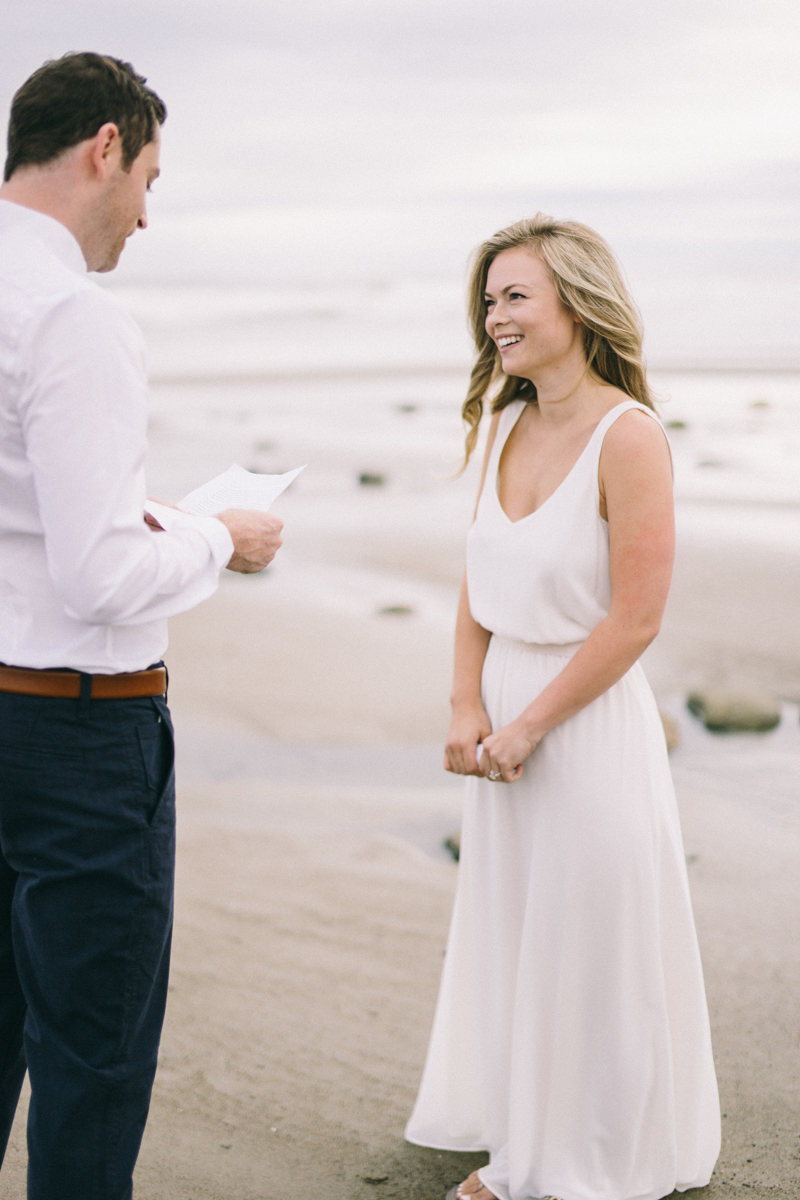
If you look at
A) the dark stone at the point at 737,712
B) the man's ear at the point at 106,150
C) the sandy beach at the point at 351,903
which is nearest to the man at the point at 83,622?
the man's ear at the point at 106,150

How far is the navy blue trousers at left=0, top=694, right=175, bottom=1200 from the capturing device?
200cm

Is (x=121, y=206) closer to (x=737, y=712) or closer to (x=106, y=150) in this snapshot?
(x=106, y=150)

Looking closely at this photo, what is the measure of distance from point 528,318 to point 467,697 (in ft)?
3.06

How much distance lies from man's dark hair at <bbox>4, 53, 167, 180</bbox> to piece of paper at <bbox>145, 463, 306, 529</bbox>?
651 millimetres

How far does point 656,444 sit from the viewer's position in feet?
8.29

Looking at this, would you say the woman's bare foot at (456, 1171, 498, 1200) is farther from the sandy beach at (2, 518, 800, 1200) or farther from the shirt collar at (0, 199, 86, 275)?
the shirt collar at (0, 199, 86, 275)

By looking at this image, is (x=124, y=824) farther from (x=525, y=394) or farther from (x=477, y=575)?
(x=525, y=394)

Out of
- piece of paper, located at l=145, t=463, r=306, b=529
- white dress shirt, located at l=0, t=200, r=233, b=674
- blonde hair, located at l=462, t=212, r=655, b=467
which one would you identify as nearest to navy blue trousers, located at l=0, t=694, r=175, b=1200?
white dress shirt, located at l=0, t=200, r=233, b=674

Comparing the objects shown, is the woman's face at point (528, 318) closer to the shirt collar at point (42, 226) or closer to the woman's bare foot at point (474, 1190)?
the shirt collar at point (42, 226)

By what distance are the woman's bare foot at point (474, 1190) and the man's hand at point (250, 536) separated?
1646 mm

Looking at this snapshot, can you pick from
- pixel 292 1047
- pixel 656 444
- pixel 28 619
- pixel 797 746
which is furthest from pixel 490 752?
pixel 797 746

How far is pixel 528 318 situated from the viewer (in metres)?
2.63

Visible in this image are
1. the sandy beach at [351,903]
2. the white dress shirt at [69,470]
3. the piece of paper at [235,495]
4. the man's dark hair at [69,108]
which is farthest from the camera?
the sandy beach at [351,903]

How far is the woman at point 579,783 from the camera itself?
2.56 m
